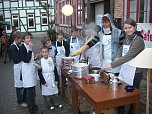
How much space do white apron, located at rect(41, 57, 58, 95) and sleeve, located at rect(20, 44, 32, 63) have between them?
1.12ft

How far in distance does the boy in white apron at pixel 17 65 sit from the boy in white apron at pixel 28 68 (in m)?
0.19

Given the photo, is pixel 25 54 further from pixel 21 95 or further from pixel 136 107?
pixel 136 107

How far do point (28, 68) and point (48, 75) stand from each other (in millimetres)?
419

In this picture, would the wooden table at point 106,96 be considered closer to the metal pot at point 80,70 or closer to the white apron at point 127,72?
the white apron at point 127,72

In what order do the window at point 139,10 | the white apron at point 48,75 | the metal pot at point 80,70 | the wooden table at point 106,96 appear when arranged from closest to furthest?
the wooden table at point 106,96 < the metal pot at point 80,70 < the white apron at point 48,75 < the window at point 139,10

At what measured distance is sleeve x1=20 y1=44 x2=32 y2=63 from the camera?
431 cm

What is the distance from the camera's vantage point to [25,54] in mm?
4375

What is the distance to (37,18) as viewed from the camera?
3161 cm

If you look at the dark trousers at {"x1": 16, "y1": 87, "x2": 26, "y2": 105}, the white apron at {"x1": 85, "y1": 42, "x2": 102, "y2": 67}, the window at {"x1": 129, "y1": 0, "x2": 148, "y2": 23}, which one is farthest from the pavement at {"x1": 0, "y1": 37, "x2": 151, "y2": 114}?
the window at {"x1": 129, "y1": 0, "x2": 148, "y2": 23}

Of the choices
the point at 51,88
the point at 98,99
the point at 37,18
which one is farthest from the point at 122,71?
the point at 37,18

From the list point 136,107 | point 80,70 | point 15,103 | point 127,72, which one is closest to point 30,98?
point 15,103

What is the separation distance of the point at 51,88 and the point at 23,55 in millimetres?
896

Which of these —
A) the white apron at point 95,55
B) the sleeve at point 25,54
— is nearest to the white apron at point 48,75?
the sleeve at point 25,54

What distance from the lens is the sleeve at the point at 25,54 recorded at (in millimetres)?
4307
